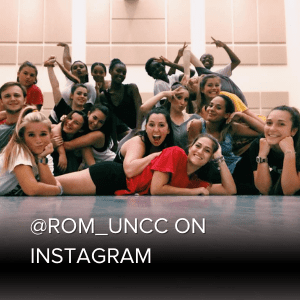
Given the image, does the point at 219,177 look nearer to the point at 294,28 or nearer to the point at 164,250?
the point at 164,250

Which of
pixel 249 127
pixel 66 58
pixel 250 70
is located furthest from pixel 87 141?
pixel 250 70

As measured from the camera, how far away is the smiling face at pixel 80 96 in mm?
2984

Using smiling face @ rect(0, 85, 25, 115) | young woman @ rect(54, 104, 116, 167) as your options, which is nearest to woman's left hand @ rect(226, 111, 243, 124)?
young woman @ rect(54, 104, 116, 167)

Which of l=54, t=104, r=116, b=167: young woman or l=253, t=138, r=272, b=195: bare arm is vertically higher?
l=54, t=104, r=116, b=167: young woman

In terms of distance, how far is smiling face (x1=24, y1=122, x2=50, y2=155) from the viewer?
1.79 metres

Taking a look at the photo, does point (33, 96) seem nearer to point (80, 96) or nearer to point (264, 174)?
point (80, 96)

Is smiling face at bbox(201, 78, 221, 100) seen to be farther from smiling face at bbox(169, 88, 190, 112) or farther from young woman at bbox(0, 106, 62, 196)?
young woman at bbox(0, 106, 62, 196)

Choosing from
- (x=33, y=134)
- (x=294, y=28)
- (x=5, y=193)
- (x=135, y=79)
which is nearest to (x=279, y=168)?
(x=33, y=134)

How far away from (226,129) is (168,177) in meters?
0.71

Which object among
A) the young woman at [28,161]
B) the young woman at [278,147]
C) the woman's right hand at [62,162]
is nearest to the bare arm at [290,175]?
the young woman at [278,147]

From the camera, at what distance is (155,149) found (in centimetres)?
221

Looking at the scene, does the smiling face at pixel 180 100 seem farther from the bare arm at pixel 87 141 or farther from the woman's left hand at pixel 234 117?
the bare arm at pixel 87 141

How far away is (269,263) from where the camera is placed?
1.37 ft

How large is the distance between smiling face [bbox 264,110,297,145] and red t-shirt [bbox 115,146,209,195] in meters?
0.51
